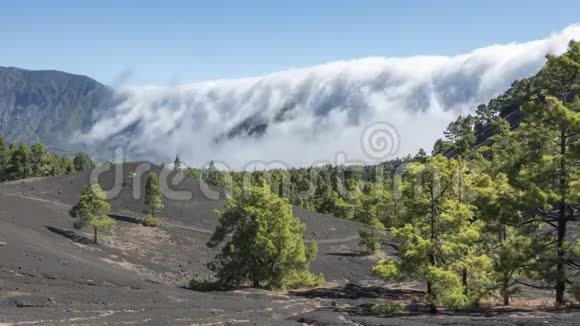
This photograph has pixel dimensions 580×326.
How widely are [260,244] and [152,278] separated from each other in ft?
41.0

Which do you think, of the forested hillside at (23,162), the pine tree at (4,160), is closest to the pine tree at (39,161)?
the forested hillside at (23,162)

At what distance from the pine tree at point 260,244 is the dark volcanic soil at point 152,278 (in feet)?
8.27

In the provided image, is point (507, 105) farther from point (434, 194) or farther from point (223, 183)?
point (434, 194)

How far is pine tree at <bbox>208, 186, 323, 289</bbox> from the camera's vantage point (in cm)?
3909

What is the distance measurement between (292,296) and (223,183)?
4080 inches

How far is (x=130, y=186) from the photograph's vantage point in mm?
87812

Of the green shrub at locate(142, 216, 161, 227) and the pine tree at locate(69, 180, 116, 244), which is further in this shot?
the green shrub at locate(142, 216, 161, 227)

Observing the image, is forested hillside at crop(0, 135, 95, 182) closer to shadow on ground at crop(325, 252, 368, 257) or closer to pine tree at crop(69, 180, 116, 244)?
pine tree at crop(69, 180, 116, 244)

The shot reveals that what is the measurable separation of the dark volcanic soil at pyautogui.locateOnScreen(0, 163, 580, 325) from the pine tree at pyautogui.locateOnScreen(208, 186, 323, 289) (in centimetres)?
252

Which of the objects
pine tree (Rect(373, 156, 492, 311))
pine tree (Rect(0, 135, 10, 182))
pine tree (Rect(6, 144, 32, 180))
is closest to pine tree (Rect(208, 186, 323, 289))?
pine tree (Rect(373, 156, 492, 311))

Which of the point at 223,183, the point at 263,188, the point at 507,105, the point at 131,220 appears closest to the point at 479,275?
the point at 263,188

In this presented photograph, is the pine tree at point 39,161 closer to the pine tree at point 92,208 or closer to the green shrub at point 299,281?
the pine tree at point 92,208

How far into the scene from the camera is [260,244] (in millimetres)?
38531

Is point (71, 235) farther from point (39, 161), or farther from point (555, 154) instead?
point (39, 161)
